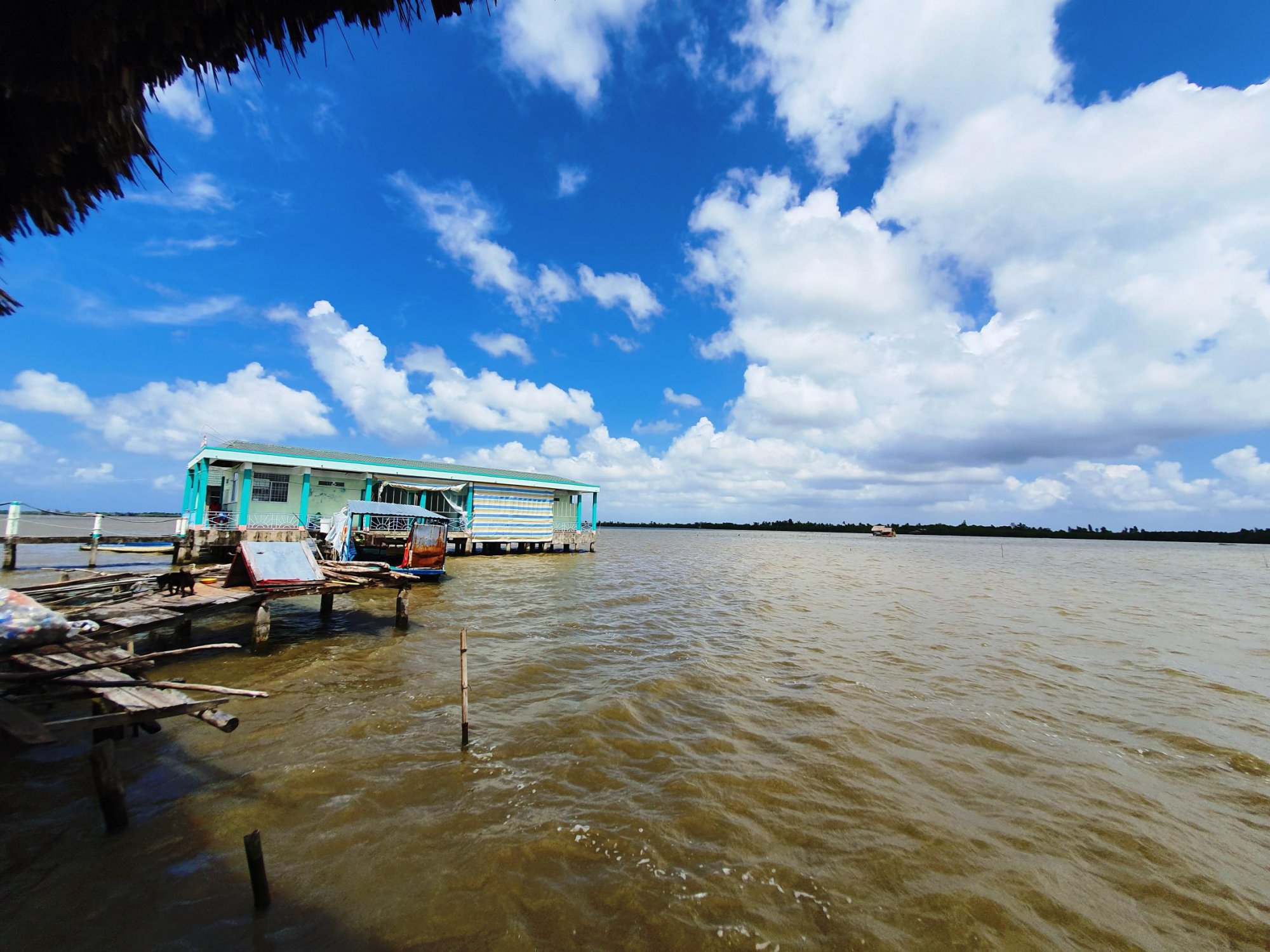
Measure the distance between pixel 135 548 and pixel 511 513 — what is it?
755 inches

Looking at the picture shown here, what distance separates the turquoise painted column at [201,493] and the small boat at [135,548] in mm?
2154

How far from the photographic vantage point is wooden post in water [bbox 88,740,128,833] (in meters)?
4.54

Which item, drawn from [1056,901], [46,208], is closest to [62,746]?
[46,208]

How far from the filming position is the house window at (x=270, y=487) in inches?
1003

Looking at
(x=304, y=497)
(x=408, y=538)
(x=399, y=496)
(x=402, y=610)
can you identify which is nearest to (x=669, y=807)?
(x=402, y=610)

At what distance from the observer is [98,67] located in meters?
3.67

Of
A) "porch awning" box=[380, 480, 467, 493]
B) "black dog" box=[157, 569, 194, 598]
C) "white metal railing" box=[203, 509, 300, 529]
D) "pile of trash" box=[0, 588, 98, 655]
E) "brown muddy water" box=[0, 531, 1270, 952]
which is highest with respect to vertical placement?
"porch awning" box=[380, 480, 467, 493]

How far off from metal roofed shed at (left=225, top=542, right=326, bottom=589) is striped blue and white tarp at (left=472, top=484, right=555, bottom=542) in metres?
20.8

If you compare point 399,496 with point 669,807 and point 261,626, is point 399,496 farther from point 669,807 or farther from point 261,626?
point 669,807

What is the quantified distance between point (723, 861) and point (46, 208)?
9.63 m

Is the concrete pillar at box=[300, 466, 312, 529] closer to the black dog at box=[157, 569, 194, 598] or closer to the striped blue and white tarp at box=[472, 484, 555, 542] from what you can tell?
the striped blue and white tarp at box=[472, 484, 555, 542]

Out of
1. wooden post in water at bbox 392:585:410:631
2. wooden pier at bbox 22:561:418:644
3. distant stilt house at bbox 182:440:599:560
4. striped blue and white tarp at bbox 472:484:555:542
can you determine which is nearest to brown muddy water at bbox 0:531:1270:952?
wooden post in water at bbox 392:585:410:631

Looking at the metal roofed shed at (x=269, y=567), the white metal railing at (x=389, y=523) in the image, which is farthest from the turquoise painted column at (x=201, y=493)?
the metal roofed shed at (x=269, y=567)

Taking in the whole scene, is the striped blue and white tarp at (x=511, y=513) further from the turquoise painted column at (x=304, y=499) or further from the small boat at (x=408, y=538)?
the small boat at (x=408, y=538)
